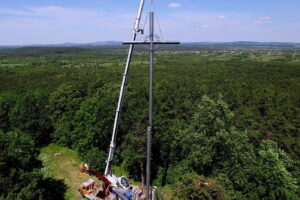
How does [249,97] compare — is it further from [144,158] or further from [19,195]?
[19,195]

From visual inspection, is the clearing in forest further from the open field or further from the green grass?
the open field

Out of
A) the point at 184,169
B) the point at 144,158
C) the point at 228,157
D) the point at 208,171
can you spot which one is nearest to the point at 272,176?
the point at 228,157

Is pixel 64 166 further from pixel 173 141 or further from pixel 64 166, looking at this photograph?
pixel 173 141

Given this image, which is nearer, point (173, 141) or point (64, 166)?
point (173, 141)

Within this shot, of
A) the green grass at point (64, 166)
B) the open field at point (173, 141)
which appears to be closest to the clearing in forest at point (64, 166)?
the green grass at point (64, 166)

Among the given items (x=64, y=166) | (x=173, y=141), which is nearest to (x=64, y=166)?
(x=64, y=166)

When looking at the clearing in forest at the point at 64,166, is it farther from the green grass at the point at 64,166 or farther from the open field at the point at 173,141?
the open field at the point at 173,141

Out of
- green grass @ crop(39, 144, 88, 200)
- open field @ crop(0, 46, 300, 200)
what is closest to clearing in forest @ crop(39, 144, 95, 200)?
green grass @ crop(39, 144, 88, 200)

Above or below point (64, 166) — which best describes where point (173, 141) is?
above
